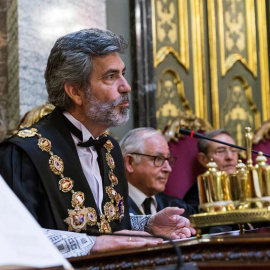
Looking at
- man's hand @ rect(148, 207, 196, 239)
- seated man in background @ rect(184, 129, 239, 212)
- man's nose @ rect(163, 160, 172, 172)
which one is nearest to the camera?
man's hand @ rect(148, 207, 196, 239)

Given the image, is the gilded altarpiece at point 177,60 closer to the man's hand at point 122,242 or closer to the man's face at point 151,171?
the man's face at point 151,171

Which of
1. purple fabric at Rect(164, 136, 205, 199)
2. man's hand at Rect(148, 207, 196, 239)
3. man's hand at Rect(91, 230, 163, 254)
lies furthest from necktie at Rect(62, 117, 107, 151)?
purple fabric at Rect(164, 136, 205, 199)

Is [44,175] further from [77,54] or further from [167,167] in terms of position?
[167,167]

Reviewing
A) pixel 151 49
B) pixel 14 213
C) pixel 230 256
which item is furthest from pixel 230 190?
pixel 151 49

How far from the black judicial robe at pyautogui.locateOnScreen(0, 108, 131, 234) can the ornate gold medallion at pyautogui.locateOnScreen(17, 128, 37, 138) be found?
0.02 meters

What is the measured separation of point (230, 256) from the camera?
149 cm

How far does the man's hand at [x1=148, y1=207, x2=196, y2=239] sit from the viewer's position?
2404 millimetres

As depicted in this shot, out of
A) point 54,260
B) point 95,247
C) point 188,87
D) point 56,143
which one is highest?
point 188,87

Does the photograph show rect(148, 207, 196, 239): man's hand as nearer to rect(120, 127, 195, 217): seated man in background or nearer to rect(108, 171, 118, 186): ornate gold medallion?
rect(108, 171, 118, 186): ornate gold medallion

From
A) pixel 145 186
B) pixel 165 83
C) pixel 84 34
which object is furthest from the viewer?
pixel 165 83

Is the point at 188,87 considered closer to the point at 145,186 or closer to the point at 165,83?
the point at 165,83

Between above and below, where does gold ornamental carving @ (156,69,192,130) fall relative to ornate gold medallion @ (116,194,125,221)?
above

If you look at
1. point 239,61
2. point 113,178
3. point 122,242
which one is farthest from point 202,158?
point 122,242

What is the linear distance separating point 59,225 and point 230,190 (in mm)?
795
